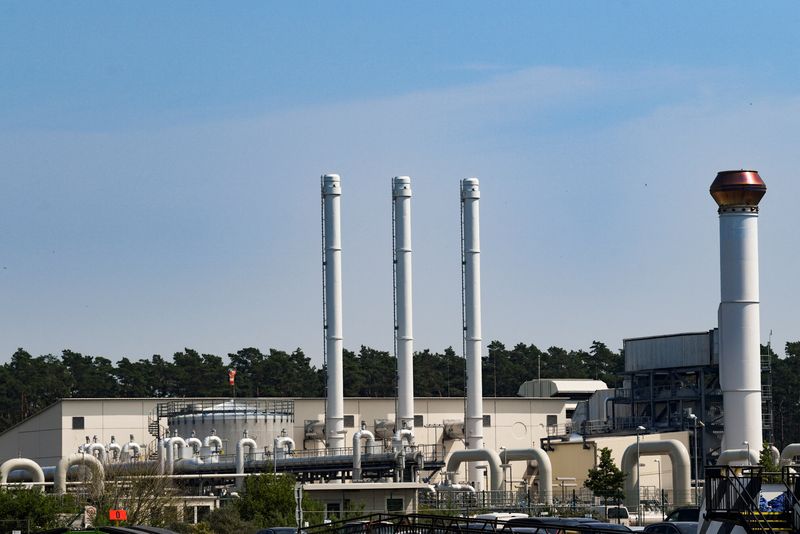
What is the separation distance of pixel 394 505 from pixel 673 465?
69.3 ft

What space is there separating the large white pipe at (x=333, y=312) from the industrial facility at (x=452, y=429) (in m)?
0.09

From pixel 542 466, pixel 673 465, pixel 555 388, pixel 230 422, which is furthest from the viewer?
pixel 555 388

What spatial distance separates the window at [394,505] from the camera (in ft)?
189

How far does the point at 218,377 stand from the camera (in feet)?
543

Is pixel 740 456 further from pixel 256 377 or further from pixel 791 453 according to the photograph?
pixel 256 377

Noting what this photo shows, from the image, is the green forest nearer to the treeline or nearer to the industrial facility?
the treeline

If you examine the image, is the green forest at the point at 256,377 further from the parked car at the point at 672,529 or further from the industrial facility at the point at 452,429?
the parked car at the point at 672,529

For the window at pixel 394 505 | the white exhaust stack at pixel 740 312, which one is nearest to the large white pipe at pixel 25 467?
the window at pixel 394 505

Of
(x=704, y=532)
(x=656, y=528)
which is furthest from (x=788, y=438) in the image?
(x=704, y=532)

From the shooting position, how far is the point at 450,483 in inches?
3142

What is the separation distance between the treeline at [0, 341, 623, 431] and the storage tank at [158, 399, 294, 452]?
6609 centimetres

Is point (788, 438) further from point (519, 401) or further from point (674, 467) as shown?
point (674, 467)

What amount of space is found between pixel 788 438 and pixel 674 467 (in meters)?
82.2

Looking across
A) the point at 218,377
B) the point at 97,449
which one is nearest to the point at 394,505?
the point at 97,449
